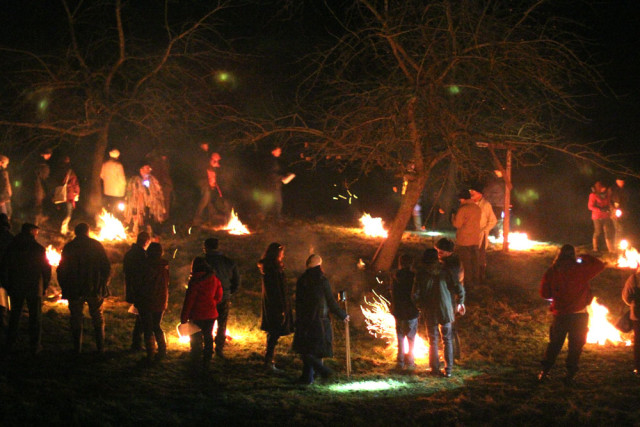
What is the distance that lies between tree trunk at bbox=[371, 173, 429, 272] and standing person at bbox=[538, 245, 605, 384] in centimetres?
458

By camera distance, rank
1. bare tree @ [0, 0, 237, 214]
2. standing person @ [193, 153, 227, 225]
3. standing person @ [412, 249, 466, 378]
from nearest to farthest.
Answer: standing person @ [412, 249, 466, 378] → bare tree @ [0, 0, 237, 214] → standing person @ [193, 153, 227, 225]

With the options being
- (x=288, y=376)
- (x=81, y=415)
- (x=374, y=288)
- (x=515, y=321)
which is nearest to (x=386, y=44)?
(x=374, y=288)

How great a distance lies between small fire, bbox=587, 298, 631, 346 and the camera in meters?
9.42

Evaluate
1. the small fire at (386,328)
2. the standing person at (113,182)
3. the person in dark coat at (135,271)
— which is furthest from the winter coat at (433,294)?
the standing person at (113,182)

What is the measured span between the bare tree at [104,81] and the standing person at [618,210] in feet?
30.8

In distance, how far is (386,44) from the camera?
10.9 m

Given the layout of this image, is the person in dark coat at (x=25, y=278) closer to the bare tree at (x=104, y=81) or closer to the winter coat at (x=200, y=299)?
the winter coat at (x=200, y=299)

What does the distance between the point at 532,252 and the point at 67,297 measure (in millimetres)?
10762

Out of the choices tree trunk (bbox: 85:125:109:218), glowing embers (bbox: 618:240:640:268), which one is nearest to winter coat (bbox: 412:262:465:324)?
glowing embers (bbox: 618:240:640:268)

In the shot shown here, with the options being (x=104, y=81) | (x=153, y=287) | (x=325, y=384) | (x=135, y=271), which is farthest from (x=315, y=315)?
(x=104, y=81)

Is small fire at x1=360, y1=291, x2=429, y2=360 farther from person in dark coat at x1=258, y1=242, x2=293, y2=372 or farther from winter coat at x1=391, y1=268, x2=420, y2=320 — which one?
person in dark coat at x1=258, y1=242, x2=293, y2=372

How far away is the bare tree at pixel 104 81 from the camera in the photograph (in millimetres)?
12820

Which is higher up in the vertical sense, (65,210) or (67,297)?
(65,210)

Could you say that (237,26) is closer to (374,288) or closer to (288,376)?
(374,288)
